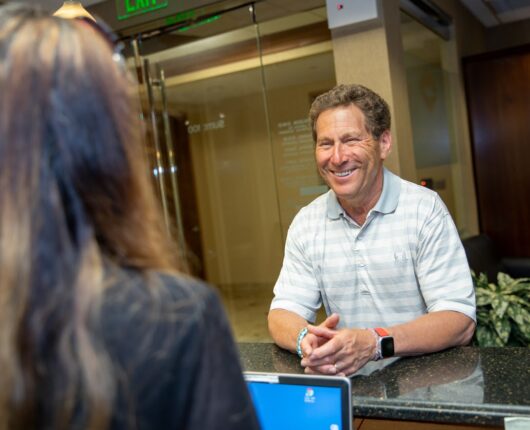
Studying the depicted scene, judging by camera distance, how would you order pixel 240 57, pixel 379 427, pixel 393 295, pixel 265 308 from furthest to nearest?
1. pixel 265 308
2. pixel 240 57
3. pixel 393 295
4. pixel 379 427

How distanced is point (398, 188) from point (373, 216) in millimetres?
119

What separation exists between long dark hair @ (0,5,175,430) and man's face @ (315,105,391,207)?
4.02ft

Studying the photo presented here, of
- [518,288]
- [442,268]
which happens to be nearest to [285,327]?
[442,268]

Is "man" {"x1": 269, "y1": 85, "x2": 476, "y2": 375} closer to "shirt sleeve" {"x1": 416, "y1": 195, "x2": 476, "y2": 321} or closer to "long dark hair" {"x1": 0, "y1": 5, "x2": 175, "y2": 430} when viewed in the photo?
"shirt sleeve" {"x1": 416, "y1": 195, "x2": 476, "y2": 321}

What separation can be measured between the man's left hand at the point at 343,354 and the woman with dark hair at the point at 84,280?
0.74m

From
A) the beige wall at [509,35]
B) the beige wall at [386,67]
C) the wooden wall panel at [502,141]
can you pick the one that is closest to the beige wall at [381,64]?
the beige wall at [386,67]

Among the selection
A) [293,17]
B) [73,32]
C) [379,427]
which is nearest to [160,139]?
[293,17]

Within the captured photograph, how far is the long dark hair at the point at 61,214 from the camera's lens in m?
0.46

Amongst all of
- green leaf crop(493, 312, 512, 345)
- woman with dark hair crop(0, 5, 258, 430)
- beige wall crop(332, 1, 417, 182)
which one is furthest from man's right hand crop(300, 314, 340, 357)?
beige wall crop(332, 1, 417, 182)

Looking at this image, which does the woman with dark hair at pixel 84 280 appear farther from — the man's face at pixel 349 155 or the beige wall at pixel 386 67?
the beige wall at pixel 386 67

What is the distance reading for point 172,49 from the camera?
416 cm

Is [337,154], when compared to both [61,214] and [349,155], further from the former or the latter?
[61,214]

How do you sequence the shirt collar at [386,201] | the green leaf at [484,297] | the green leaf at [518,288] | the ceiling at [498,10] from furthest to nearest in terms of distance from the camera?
the ceiling at [498,10] → the green leaf at [518,288] → the green leaf at [484,297] → the shirt collar at [386,201]

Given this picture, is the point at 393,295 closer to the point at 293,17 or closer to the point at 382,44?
the point at 382,44
